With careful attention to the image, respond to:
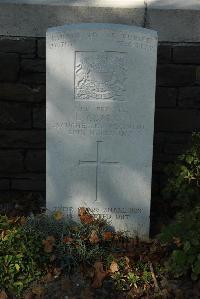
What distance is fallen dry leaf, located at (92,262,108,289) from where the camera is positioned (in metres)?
3.07

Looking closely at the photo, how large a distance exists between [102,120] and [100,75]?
0.92 ft

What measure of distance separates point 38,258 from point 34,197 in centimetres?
103

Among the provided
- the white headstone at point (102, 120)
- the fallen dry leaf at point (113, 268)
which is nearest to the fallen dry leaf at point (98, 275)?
the fallen dry leaf at point (113, 268)

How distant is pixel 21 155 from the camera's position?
4.04m

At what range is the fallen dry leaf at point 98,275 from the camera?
3.07 m

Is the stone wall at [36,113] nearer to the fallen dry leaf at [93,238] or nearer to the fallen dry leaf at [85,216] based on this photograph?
the fallen dry leaf at [85,216]

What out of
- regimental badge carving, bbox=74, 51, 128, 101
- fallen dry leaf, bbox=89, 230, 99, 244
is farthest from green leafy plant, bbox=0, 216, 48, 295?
regimental badge carving, bbox=74, 51, 128, 101

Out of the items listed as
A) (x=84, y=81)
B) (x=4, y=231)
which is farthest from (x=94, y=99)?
(x=4, y=231)

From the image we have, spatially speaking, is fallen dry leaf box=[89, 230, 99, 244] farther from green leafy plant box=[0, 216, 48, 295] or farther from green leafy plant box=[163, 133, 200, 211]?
green leafy plant box=[163, 133, 200, 211]

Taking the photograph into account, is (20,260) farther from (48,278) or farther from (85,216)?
(85,216)

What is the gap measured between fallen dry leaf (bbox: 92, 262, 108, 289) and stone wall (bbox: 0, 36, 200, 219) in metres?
0.99

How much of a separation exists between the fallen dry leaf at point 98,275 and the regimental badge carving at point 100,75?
3.27 feet

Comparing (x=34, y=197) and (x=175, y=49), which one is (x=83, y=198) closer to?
(x=34, y=197)

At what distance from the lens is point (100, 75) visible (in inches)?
129
